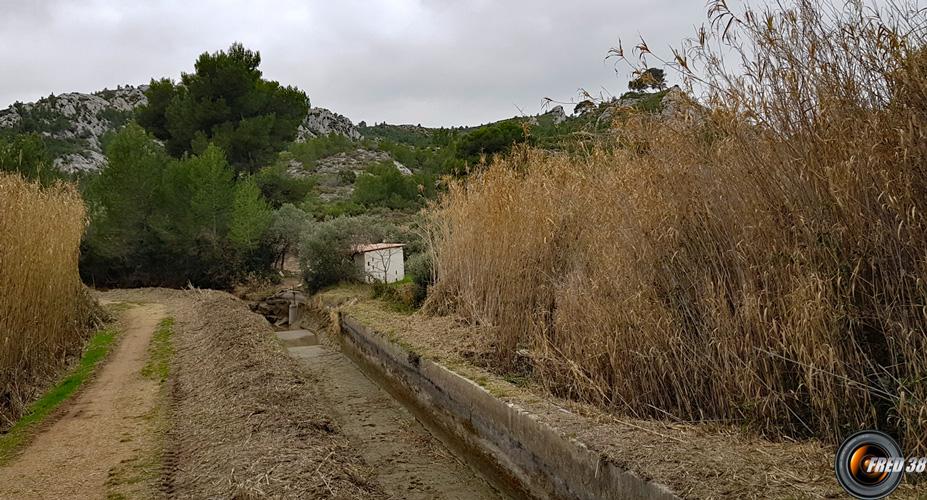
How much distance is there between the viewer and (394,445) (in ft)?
21.4

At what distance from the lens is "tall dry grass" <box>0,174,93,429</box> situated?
6.45 metres

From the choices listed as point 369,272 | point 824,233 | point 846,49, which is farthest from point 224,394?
point 369,272

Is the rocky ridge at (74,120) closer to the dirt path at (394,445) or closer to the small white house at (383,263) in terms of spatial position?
the small white house at (383,263)

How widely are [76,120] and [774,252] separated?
235 ft

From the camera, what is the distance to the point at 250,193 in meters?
22.2

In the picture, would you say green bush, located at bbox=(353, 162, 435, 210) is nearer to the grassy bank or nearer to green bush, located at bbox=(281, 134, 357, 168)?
green bush, located at bbox=(281, 134, 357, 168)

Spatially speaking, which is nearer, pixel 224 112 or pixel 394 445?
pixel 394 445

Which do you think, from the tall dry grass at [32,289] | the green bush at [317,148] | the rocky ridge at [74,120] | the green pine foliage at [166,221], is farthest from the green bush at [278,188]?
the rocky ridge at [74,120]

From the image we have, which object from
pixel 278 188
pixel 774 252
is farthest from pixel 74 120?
pixel 774 252

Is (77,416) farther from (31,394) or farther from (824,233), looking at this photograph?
(824,233)

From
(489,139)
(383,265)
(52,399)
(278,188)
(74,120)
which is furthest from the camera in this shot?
(74,120)

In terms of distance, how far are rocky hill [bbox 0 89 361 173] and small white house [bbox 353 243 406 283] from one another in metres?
33.3

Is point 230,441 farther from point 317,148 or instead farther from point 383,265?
point 317,148

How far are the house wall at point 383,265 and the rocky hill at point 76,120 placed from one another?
109ft
